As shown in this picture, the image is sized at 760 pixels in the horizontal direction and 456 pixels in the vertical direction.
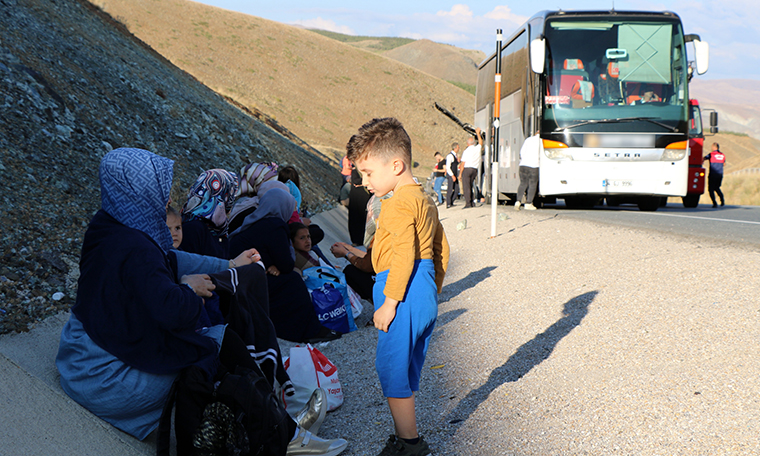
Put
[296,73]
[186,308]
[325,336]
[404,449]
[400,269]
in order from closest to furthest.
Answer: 1. [186,308]
2. [400,269]
3. [404,449]
4. [325,336]
5. [296,73]

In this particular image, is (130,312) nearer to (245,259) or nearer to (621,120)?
(245,259)

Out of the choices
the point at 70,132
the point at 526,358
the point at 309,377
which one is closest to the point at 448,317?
the point at 526,358

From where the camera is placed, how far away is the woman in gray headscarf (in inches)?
205

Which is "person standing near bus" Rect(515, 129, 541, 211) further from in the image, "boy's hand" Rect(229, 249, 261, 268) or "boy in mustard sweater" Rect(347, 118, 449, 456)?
"boy in mustard sweater" Rect(347, 118, 449, 456)

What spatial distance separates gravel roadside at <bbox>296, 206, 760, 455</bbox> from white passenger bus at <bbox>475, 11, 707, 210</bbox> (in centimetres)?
526

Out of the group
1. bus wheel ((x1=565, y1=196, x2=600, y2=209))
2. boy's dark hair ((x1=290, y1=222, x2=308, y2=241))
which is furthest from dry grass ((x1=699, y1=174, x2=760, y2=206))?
boy's dark hair ((x1=290, y1=222, x2=308, y2=241))

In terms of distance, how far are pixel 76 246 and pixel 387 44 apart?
638 ft

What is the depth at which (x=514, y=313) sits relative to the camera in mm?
5703

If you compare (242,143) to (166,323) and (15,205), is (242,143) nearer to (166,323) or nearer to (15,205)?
(15,205)

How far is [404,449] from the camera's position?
9.84 ft

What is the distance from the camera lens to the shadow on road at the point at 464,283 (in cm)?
699

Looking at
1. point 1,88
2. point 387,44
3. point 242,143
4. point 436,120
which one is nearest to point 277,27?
point 436,120

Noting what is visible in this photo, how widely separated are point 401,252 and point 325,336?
2.93m

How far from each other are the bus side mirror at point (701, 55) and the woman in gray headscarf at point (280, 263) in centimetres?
969
